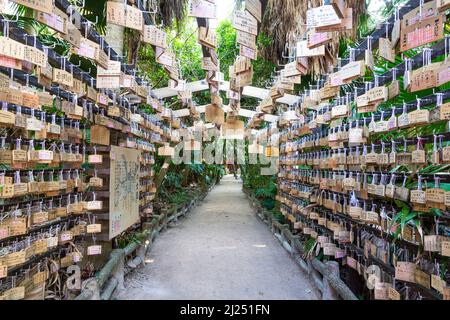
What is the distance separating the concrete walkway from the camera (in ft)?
13.1

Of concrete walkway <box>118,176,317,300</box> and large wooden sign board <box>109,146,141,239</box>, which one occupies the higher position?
large wooden sign board <box>109,146,141,239</box>

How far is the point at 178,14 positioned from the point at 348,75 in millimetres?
3824

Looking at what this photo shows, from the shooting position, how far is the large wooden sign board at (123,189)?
4185mm

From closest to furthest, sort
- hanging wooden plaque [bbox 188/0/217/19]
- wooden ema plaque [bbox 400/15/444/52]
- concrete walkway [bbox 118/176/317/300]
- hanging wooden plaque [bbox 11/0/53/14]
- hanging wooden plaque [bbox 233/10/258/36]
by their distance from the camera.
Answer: hanging wooden plaque [bbox 11/0/53/14] → wooden ema plaque [bbox 400/15/444/52] → hanging wooden plaque [bbox 188/0/217/19] → hanging wooden plaque [bbox 233/10/258/36] → concrete walkway [bbox 118/176/317/300]

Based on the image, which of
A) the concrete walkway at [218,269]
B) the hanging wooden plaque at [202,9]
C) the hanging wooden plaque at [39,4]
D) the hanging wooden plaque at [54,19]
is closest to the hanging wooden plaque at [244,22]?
the hanging wooden plaque at [202,9]

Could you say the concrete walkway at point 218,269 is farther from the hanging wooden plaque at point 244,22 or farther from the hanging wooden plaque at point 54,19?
the hanging wooden plaque at point 54,19

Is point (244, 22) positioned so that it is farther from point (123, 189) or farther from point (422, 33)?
point (123, 189)

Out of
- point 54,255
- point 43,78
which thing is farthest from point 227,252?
point 43,78

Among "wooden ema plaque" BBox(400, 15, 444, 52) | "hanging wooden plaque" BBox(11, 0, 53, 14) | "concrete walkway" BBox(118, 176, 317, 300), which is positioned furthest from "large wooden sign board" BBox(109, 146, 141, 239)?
"wooden ema plaque" BBox(400, 15, 444, 52)

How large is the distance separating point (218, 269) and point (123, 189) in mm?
1693

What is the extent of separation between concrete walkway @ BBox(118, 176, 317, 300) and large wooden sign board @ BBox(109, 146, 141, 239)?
721mm

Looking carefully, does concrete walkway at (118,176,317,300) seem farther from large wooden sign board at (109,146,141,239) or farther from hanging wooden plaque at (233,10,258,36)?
hanging wooden plaque at (233,10,258,36)

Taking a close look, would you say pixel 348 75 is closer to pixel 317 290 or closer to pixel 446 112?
pixel 446 112
